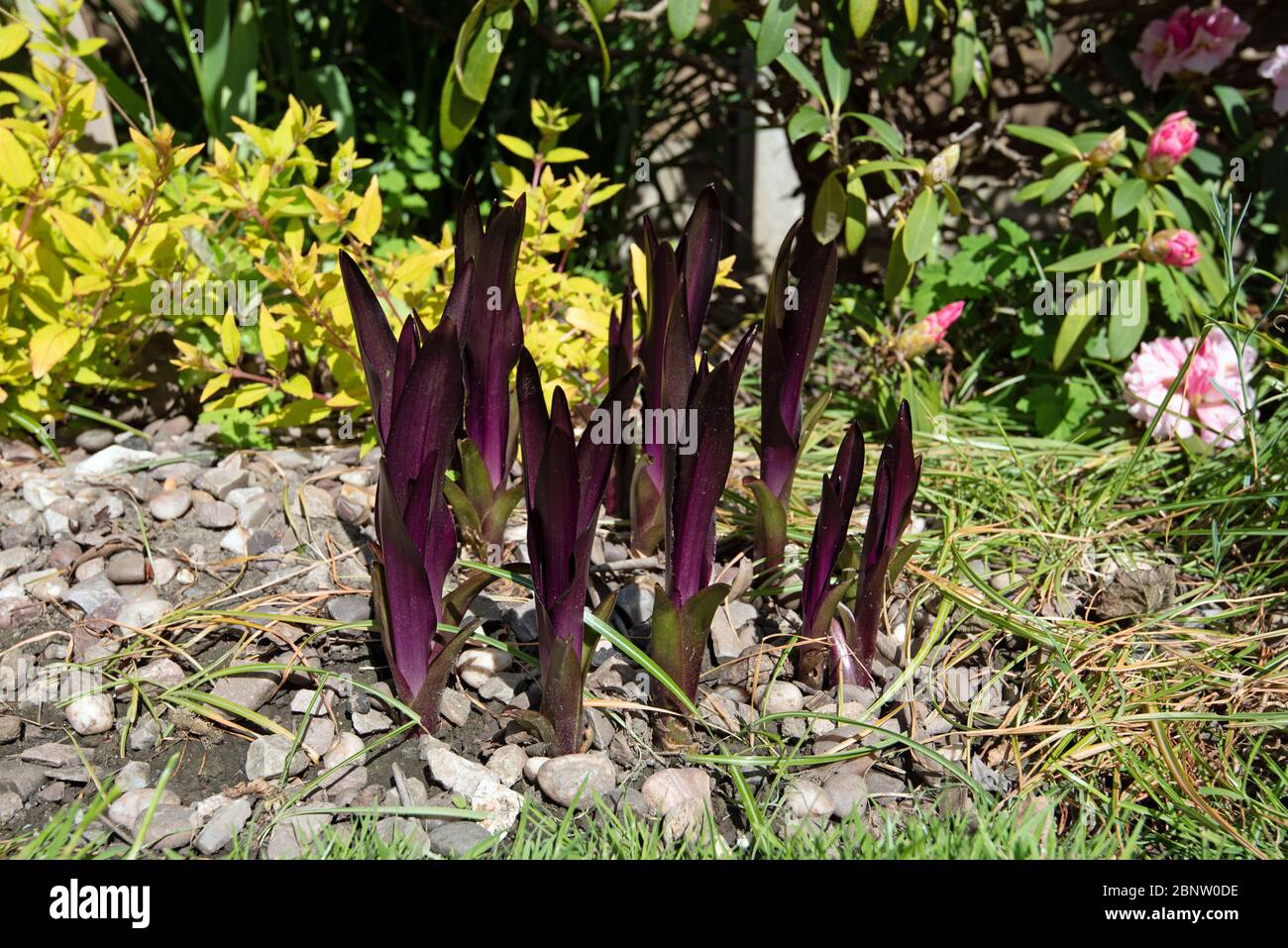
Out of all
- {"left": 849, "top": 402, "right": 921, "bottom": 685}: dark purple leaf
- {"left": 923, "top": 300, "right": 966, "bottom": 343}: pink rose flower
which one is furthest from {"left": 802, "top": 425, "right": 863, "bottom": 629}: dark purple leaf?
{"left": 923, "top": 300, "right": 966, "bottom": 343}: pink rose flower

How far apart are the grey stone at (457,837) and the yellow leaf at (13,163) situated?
4.91ft

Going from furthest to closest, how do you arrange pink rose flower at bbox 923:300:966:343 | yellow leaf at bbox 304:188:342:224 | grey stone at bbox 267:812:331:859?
pink rose flower at bbox 923:300:966:343
yellow leaf at bbox 304:188:342:224
grey stone at bbox 267:812:331:859

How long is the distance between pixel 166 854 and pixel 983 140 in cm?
257

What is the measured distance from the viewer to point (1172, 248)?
2.33 metres

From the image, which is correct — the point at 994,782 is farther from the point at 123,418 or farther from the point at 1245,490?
the point at 123,418

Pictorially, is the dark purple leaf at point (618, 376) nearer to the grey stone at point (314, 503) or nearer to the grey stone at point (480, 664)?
the grey stone at point (480, 664)

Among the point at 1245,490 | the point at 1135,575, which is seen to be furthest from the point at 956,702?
the point at 1245,490

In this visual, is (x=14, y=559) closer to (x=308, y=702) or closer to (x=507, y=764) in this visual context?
(x=308, y=702)

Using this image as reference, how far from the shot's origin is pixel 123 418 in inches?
97.4

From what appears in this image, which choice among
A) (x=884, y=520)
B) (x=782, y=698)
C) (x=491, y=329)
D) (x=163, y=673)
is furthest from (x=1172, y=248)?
(x=163, y=673)

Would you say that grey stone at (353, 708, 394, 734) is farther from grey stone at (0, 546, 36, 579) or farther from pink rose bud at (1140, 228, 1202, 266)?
pink rose bud at (1140, 228, 1202, 266)

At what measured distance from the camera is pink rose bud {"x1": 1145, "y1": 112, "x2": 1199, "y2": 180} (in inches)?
92.0

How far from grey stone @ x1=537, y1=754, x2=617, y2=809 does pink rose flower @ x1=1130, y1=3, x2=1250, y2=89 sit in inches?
92.3
